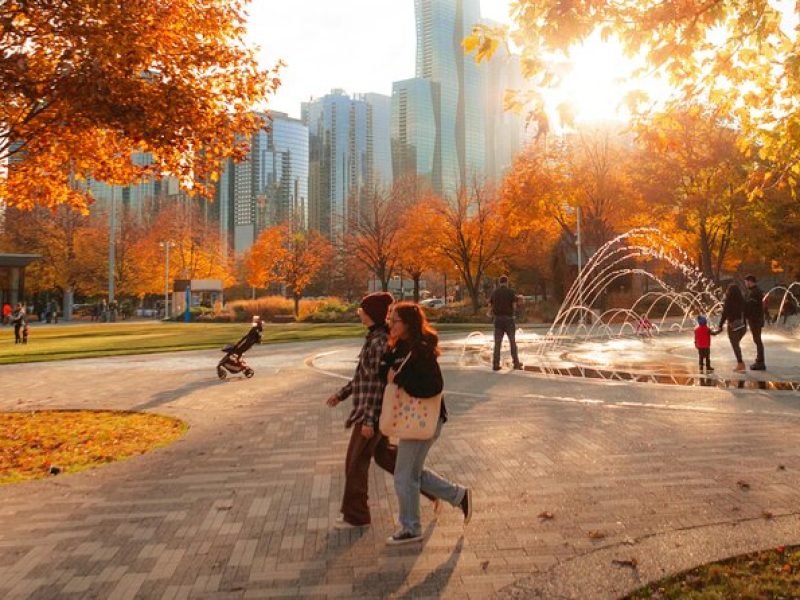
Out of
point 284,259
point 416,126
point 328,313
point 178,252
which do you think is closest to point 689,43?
point 328,313

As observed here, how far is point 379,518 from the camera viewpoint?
4.81 metres

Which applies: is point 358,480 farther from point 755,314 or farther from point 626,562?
point 755,314

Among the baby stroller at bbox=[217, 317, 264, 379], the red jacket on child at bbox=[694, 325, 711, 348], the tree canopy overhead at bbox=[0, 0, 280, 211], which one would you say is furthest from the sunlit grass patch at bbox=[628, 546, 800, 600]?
the baby stroller at bbox=[217, 317, 264, 379]

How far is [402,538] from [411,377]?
111 centimetres

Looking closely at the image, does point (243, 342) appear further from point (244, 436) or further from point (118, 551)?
point (118, 551)

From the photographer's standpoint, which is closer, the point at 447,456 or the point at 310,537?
the point at 310,537

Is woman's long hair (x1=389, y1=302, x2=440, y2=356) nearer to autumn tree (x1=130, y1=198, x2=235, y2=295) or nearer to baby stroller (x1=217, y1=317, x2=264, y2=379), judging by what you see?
baby stroller (x1=217, y1=317, x2=264, y2=379)

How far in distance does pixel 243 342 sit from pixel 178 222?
55.8 metres

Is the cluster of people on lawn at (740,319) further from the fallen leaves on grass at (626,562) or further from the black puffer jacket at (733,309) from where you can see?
the fallen leaves on grass at (626,562)

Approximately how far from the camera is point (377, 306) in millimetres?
4648

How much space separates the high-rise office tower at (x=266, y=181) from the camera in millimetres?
152375

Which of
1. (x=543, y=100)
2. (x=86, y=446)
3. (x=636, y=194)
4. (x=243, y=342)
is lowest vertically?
(x=86, y=446)

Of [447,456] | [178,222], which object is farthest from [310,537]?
[178,222]

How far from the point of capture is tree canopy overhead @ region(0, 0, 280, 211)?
7363 millimetres
